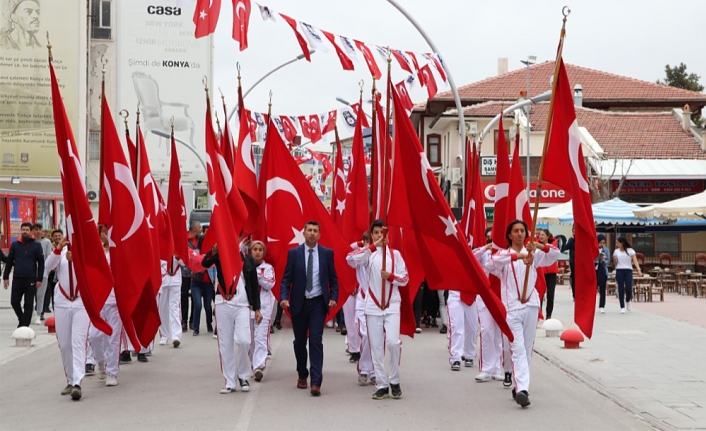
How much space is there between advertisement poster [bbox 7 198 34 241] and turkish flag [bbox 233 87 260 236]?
63.8 feet

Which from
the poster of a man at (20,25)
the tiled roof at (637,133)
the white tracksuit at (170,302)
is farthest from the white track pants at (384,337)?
the poster of a man at (20,25)

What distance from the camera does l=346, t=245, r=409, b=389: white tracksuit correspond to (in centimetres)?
1024

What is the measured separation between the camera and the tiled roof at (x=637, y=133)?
4578 cm

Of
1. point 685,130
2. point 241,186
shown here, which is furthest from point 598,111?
point 241,186

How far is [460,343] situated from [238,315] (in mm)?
3203

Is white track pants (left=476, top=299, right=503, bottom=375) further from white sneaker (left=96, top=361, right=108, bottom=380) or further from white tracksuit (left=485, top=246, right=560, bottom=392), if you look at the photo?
white sneaker (left=96, top=361, right=108, bottom=380)

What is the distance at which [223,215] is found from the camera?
11500 mm

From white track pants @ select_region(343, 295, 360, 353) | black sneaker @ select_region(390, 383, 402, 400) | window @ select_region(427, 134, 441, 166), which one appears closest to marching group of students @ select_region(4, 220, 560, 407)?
black sneaker @ select_region(390, 383, 402, 400)

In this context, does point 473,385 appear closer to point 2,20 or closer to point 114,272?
point 114,272

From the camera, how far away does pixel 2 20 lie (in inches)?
1997

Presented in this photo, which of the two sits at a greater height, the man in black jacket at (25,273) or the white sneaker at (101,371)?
the man in black jacket at (25,273)

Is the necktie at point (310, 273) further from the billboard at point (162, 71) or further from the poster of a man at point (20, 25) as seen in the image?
the billboard at point (162, 71)

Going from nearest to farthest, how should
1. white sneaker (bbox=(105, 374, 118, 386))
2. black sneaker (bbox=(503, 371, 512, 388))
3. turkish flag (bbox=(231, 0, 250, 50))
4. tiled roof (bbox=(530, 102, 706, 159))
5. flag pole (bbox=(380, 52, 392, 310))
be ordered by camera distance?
flag pole (bbox=(380, 52, 392, 310)) < black sneaker (bbox=(503, 371, 512, 388)) < white sneaker (bbox=(105, 374, 118, 386)) < turkish flag (bbox=(231, 0, 250, 50)) < tiled roof (bbox=(530, 102, 706, 159))

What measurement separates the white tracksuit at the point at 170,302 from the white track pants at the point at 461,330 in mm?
4634
